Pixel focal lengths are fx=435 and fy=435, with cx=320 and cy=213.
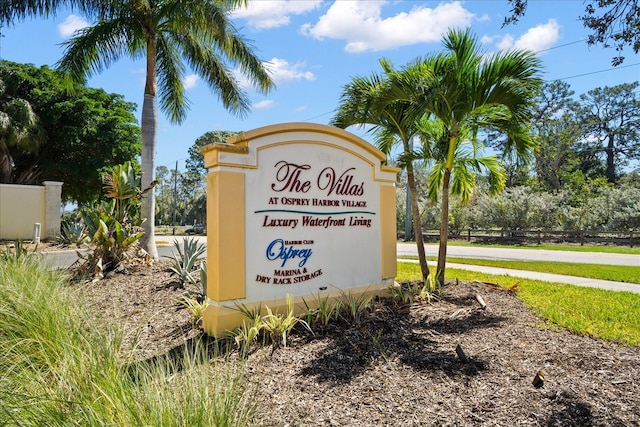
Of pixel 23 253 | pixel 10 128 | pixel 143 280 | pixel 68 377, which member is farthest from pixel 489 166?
pixel 10 128

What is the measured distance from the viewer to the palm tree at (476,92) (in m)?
7.55

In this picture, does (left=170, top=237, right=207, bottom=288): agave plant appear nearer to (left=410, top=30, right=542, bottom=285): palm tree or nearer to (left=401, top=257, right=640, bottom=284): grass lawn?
(left=410, top=30, right=542, bottom=285): palm tree

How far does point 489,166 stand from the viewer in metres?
9.55

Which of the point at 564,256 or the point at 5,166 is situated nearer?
the point at 564,256

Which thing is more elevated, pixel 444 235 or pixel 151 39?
pixel 151 39

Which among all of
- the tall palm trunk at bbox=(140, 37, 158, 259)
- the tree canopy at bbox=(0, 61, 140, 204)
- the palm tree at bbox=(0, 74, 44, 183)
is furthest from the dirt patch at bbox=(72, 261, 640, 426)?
the tree canopy at bbox=(0, 61, 140, 204)

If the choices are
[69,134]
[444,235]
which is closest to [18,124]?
[69,134]

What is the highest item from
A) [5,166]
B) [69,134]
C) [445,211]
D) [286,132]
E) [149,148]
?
[69,134]

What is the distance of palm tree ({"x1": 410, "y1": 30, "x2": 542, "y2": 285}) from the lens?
7.55 m

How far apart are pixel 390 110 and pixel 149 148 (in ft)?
23.7

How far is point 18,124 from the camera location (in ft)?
73.2

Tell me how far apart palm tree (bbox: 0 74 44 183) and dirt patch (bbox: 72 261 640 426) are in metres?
20.2

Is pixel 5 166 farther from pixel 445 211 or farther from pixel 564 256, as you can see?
pixel 564 256

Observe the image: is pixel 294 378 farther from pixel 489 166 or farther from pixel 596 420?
pixel 489 166
